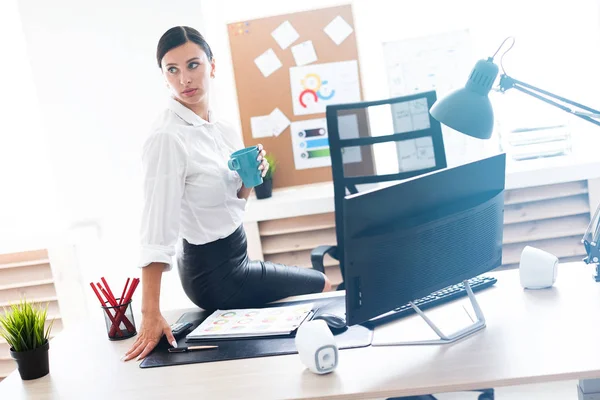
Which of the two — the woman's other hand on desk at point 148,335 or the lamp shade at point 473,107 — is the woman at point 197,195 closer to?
the woman's other hand on desk at point 148,335

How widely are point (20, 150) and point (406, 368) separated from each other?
283 cm

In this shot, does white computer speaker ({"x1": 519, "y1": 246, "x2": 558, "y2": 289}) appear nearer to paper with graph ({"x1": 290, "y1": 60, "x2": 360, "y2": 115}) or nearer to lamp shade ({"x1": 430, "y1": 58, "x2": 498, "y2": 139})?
lamp shade ({"x1": 430, "y1": 58, "x2": 498, "y2": 139})

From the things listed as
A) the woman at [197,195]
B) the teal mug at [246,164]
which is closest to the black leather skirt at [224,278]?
the woman at [197,195]

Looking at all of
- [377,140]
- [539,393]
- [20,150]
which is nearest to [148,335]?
[377,140]

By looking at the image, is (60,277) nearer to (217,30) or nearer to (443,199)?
(217,30)

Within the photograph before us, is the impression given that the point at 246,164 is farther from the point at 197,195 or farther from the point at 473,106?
the point at 473,106

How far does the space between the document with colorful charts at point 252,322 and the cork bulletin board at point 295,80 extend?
5.23 ft

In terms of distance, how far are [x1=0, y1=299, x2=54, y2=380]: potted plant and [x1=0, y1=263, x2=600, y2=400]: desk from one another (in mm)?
32

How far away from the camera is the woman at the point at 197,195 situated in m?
1.89

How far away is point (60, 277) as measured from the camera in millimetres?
3238

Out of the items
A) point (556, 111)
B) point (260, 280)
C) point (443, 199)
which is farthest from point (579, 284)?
point (556, 111)

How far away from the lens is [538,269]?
1.75 meters

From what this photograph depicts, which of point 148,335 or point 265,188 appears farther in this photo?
point 265,188

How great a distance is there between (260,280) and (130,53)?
69.6 inches
